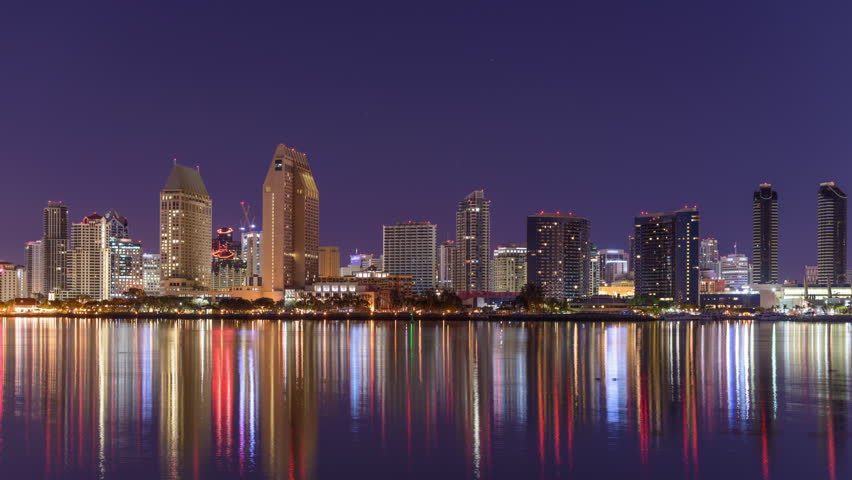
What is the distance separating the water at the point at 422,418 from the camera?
23969 millimetres

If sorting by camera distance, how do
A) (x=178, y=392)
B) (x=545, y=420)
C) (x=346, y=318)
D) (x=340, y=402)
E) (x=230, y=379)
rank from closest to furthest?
(x=545, y=420), (x=340, y=402), (x=178, y=392), (x=230, y=379), (x=346, y=318)

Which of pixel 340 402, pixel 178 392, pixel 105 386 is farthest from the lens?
pixel 105 386

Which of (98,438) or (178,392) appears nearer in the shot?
(98,438)

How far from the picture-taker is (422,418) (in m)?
31.7

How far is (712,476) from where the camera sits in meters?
22.9

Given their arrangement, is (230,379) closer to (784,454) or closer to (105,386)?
→ (105,386)

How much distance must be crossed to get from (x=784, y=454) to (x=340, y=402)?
55.1 ft

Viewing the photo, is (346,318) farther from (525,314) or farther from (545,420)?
(545,420)

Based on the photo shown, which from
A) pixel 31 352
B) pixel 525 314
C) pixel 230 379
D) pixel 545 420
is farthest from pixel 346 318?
pixel 545 420

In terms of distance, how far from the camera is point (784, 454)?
25.5m

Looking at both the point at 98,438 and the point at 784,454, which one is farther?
the point at 98,438

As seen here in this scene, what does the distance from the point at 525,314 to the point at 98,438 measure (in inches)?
6358

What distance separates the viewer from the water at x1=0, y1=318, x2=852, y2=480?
2397 centimetres

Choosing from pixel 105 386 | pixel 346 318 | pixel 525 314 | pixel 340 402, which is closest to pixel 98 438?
pixel 340 402
